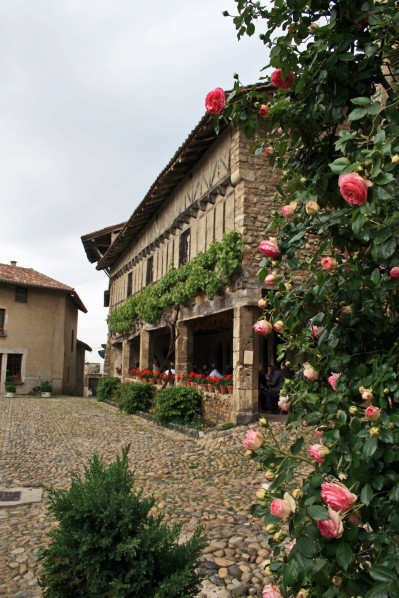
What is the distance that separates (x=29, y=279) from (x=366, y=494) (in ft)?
79.6

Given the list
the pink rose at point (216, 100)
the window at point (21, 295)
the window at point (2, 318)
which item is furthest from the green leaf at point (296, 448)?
the window at point (21, 295)

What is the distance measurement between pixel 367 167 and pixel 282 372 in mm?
8458

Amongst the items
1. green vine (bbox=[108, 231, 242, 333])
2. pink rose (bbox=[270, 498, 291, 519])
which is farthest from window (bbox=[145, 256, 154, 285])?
pink rose (bbox=[270, 498, 291, 519])

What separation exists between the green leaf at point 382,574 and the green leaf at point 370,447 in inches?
12.0

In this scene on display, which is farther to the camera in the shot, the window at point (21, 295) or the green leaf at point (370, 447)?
the window at point (21, 295)

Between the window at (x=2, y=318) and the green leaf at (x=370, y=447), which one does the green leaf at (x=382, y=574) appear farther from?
the window at (x=2, y=318)

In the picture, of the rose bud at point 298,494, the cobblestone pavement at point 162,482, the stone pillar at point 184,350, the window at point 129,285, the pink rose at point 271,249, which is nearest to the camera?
the rose bud at point 298,494

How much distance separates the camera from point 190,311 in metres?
11.6

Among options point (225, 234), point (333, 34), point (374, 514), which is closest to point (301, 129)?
point (333, 34)

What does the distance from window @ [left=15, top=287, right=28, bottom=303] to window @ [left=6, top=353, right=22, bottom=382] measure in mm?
2753

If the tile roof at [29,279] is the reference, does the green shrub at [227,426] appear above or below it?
below

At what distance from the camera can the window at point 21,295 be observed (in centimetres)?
2302

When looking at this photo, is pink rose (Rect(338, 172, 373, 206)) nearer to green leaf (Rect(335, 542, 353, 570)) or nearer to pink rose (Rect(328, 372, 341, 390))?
pink rose (Rect(328, 372, 341, 390))

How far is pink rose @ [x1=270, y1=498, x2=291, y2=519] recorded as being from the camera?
4.79 ft
